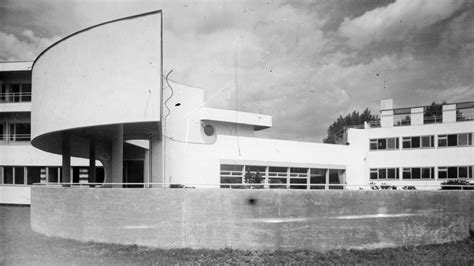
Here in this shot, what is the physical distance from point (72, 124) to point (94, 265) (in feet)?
21.0

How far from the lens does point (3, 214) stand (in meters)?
24.1

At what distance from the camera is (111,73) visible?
1560 centimetres

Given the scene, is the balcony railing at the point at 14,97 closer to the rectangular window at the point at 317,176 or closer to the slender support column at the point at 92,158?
the slender support column at the point at 92,158

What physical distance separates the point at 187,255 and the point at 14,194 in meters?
21.0

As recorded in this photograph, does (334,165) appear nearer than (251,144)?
No

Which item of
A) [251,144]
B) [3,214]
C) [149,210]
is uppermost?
[251,144]

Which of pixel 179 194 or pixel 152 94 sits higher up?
pixel 152 94

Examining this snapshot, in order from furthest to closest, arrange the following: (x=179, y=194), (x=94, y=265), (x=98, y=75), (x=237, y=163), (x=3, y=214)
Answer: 1. (x=237, y=163)
2. (x=3, y=214)
3. (x=98, y=75)
4. (x=179, y=194)
5. (x=94, y=265)

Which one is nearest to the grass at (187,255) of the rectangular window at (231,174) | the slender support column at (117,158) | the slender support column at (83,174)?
the slender support column at (117,158)

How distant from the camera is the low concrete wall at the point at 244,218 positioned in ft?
47.1

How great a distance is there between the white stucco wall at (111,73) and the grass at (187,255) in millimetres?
4450

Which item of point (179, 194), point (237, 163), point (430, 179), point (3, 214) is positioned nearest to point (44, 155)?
point (3, 214)

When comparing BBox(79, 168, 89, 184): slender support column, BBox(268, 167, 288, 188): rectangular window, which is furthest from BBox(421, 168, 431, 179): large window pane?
BBox(79, 168, 89, 184): slender support column

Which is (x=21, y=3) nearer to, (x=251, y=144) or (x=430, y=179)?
(x=251, y=144)
